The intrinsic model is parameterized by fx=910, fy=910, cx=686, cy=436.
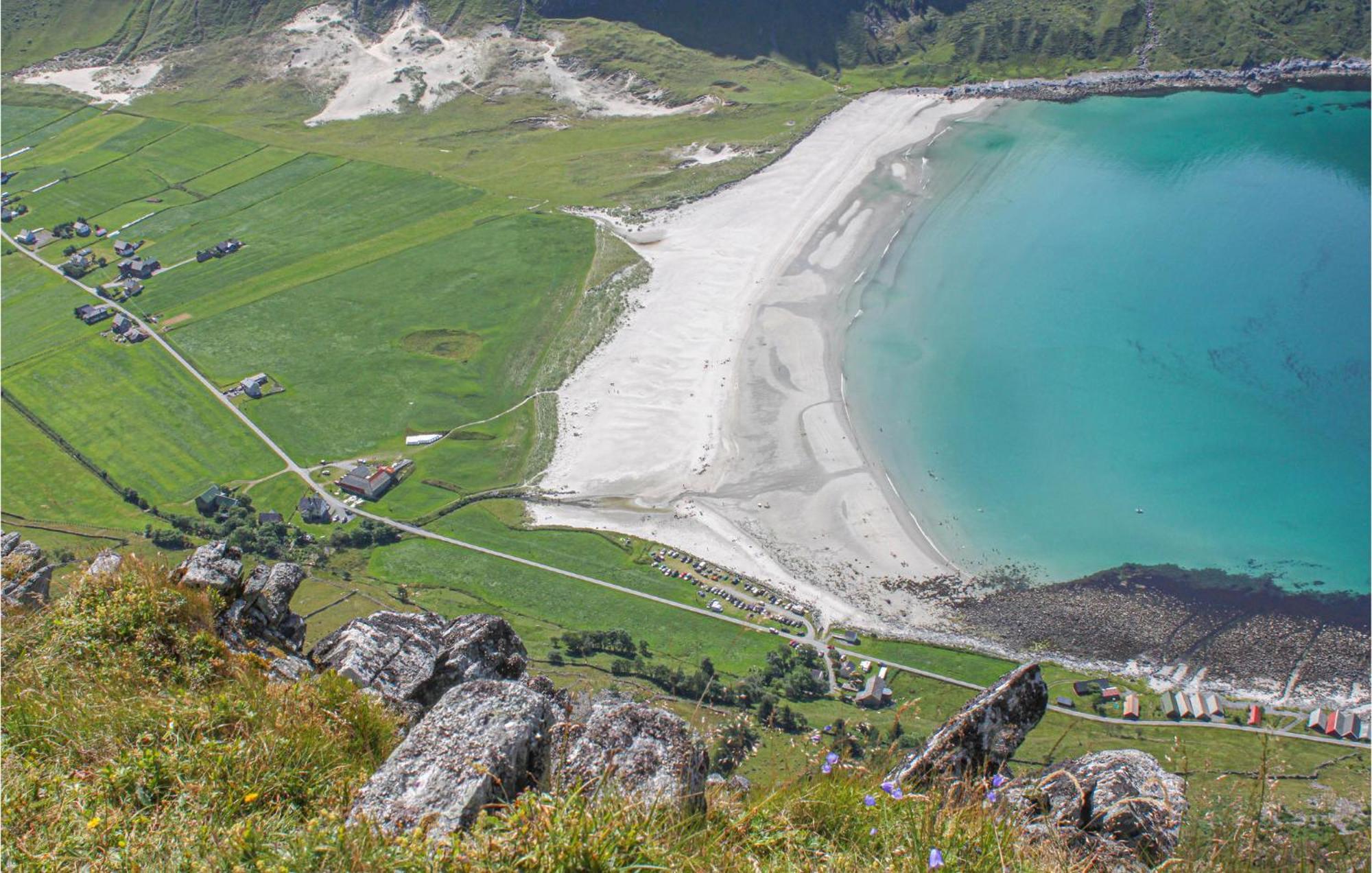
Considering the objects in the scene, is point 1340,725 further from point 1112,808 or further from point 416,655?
point 416,655

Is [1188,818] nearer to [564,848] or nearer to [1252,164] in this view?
[564,848]

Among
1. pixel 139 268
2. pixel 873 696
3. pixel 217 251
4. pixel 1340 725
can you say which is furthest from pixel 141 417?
pixel 1340 725

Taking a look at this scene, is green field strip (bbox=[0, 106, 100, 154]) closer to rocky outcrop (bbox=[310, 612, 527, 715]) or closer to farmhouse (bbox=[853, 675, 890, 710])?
farmhouse (bbox=[853, 675, 890, 710])

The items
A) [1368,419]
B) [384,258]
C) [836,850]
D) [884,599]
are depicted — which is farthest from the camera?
[384,258]

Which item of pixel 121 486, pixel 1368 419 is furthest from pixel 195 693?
pixel 1368 419

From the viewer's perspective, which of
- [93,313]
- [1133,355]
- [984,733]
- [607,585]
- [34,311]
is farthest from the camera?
[34,311]

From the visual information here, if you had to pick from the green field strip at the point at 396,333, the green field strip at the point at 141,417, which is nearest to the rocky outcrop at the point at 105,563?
the green field strip at the point at 396,333
